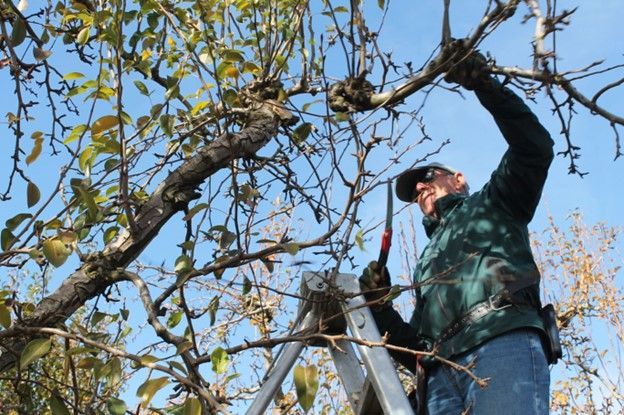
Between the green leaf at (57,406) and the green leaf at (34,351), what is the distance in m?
0.14

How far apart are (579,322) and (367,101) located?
5.75m

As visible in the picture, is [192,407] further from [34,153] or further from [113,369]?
[34,153]

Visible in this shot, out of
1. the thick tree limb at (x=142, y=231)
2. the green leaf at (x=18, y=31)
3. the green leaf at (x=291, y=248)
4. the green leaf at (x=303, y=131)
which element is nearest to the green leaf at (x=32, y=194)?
the thick tree limb at (x=142, y=231)

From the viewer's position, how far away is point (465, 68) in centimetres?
245

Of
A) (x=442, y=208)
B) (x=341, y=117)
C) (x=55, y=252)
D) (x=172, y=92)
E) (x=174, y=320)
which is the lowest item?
(x=55, y=252)

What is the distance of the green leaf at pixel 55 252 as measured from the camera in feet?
6.42

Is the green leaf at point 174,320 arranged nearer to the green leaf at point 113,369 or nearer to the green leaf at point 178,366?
the green leaf at point 113,369

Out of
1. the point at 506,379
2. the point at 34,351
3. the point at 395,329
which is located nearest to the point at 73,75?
the point at 34,351

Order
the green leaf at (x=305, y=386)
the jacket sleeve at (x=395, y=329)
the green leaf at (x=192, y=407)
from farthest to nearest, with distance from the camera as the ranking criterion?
1. the jacket sleeve at (x=395, y=329)
2. the green leaf at (x=305, y=386)
3. the green leaf at (x=192, y=407)

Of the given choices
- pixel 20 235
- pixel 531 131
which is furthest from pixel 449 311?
pixel 20 235

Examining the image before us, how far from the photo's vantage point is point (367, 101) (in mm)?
2742

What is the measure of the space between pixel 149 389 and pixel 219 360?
0.18m

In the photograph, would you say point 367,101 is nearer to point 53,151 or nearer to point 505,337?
point 505,337

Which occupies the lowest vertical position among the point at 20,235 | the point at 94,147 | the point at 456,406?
the point at 20,235
